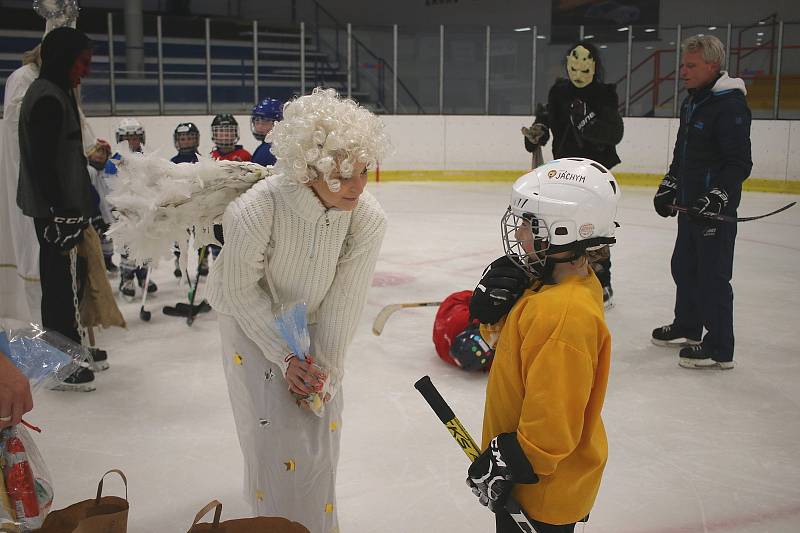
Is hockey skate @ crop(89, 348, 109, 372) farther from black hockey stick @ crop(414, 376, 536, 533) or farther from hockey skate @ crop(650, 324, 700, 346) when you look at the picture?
hockey skate @ crop(650, 324, 700, 346)

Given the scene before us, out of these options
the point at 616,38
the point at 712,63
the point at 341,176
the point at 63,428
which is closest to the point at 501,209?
the point at 616,38

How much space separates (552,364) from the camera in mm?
1362

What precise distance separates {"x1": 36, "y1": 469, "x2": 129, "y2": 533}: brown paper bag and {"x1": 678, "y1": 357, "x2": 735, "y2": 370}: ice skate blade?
258 centimetres

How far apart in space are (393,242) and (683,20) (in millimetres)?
8431

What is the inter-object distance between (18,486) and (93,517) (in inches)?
6.3

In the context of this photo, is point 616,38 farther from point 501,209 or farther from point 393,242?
point 393,242

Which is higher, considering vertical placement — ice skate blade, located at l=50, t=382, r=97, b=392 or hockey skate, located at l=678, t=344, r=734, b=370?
hockey skate, located at l=678, t=344, r=734, b=370

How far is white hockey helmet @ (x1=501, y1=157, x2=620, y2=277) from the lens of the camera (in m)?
1.47

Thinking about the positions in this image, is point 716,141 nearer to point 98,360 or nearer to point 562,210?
point 562,210

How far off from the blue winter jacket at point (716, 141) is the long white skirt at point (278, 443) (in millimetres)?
2281

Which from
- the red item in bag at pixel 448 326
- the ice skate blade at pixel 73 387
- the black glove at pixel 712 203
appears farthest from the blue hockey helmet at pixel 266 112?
the black glove at pixel 712 203

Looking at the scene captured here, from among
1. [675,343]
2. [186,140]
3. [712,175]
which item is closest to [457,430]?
[712,175]

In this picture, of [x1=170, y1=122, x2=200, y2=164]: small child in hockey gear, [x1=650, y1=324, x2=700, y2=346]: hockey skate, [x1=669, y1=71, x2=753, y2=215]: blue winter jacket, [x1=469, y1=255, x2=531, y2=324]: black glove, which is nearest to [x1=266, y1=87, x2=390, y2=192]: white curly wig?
[x1=469, y1=255, x2=531, y2=324]: black glove

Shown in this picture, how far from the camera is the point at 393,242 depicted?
655cm
